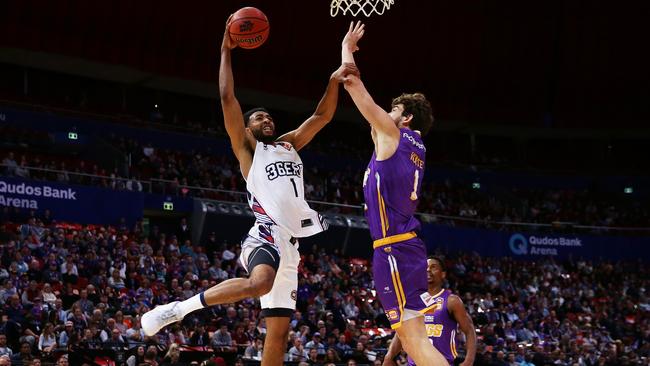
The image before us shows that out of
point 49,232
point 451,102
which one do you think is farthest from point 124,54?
point 451,102

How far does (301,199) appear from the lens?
8.42 meters

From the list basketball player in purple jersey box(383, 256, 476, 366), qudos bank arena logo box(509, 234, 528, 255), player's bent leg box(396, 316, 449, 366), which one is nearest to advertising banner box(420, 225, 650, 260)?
qudos bank arena logo box(509, 234, 528, 255)

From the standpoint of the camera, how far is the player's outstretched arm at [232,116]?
8336 millimetres

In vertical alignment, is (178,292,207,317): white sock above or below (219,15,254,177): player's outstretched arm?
below

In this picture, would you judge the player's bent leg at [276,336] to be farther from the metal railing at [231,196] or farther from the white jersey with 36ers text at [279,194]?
the metal railing at [231,196]

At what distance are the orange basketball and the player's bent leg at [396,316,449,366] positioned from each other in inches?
131

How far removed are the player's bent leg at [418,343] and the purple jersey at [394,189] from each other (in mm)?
757

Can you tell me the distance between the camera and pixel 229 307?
19.7 metres

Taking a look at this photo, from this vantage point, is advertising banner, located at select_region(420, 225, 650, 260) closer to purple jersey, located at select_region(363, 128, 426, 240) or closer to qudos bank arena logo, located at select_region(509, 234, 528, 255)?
qudos bank arena logo, located at select_region(509, 234, 528, 255)

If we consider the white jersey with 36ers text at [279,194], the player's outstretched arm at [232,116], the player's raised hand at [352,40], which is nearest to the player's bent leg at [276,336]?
the white jersey with 36ers text at [279,194]

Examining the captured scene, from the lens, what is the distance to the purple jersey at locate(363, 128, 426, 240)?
722 centimetres

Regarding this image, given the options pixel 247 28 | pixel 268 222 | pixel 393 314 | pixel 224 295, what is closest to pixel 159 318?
pixel 224 295

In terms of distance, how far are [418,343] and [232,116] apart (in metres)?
2.85

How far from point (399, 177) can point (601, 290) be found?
27.1m
